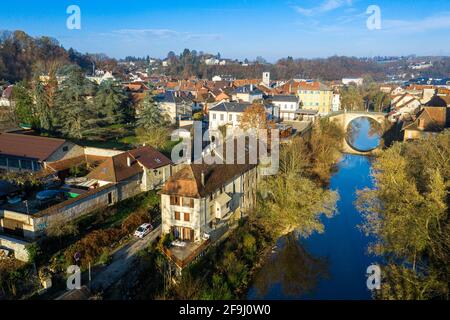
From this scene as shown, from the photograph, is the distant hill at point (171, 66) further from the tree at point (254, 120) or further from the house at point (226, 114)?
the tree at point (254, 120)

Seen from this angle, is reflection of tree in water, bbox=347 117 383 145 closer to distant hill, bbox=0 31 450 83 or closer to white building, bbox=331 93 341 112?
white building, bbox=331 93 341 112

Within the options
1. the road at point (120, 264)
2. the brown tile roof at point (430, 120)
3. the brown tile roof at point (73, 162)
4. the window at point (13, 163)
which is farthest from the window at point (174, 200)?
the brown tile roof at point (430, 120)

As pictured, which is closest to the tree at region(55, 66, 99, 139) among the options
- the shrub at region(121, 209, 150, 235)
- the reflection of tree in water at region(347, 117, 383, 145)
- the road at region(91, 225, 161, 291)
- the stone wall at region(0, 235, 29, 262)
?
the shrub at region(121, 209, 150, 235)

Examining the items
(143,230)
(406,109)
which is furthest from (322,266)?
(406,109)

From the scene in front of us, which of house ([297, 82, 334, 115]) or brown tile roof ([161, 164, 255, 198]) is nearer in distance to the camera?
brown tile roof ([161, 164, 255, 198])

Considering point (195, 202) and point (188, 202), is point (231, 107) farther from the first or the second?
point (195, 202)
